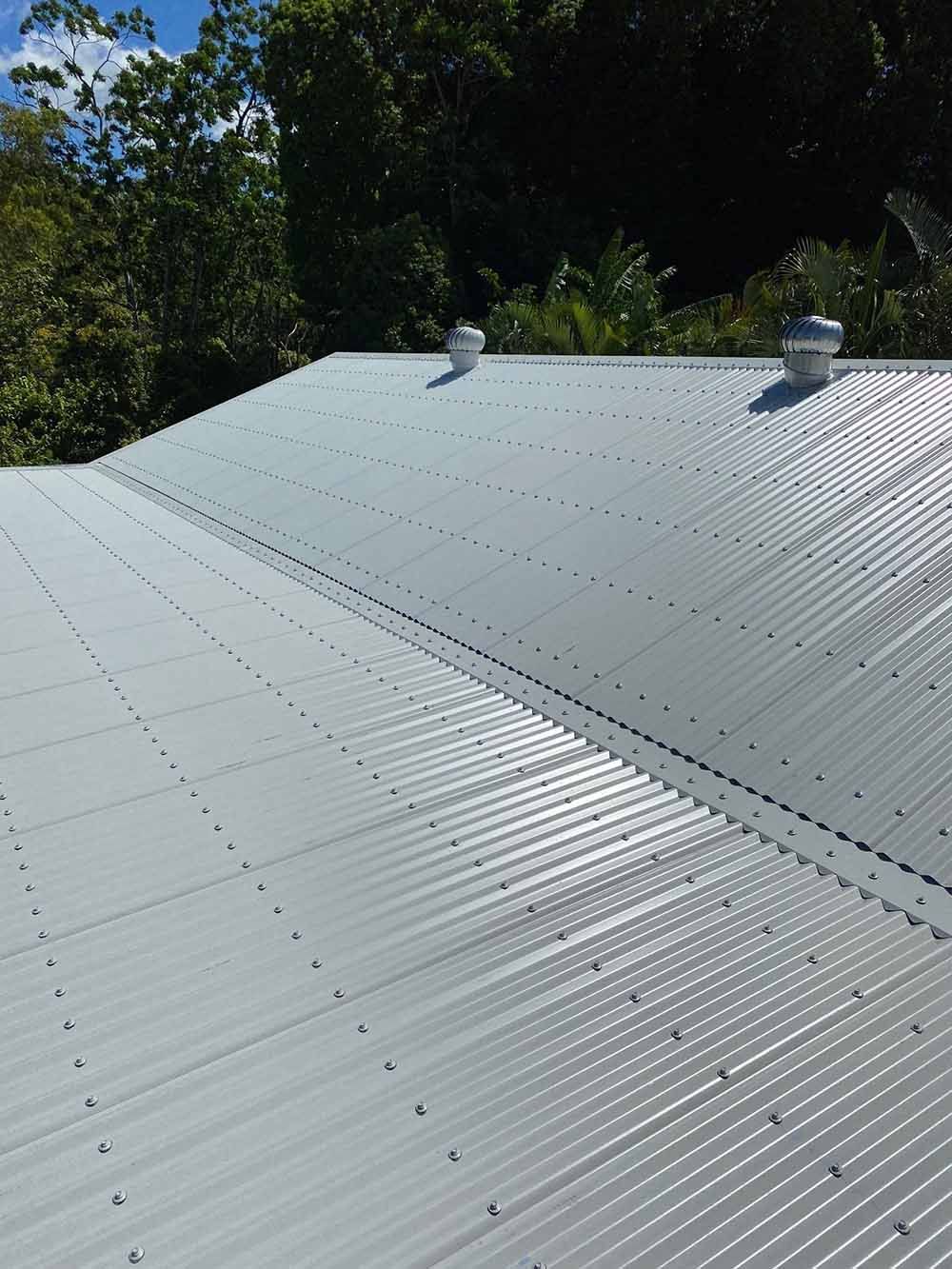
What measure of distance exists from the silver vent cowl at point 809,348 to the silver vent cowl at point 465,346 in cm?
511

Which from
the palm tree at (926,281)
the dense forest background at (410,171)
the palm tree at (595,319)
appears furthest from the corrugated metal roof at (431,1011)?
the dense forest background at (410,171)

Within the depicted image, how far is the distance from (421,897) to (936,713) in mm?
2755

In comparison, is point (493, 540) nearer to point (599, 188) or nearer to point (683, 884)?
point (683, 884)

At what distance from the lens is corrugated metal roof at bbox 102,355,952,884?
4594 mm

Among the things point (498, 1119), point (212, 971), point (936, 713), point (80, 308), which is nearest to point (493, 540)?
point (936, 713)

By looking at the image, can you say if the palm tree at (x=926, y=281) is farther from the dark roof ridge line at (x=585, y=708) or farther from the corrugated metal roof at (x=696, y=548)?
the dark roof ridge line at (x=585, y=708)

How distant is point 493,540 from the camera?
24.4 ft

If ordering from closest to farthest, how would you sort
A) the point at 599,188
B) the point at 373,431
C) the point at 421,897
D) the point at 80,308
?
the point at 421,897, the point at 373,431, the point at 80,308, the point at 599,188

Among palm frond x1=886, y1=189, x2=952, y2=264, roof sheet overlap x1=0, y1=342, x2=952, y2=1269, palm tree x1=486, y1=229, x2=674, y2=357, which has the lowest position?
roof sheet overlap x1=0, y1=342, x2=952, y2=1269

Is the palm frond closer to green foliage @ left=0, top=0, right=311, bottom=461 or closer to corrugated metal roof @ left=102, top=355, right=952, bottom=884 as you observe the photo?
corrugated metal roof @ left=102, top=355, right=952, bottom=884

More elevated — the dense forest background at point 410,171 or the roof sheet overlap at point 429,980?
the dense forest background at point 410,171

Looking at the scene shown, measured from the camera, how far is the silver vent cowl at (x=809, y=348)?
7.45 meters

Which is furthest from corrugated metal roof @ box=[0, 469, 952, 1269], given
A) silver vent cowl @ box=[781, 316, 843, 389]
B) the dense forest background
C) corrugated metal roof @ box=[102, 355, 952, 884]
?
the dense forest background

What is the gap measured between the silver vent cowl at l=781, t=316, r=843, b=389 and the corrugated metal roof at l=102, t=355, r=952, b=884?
0.23m
